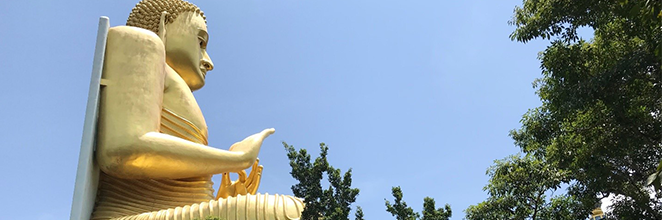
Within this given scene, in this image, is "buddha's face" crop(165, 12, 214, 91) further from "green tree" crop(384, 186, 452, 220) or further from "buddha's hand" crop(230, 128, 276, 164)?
"green tree" crop(384, 186, 452, 220)

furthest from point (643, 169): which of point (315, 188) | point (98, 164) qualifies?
point (98, 164)

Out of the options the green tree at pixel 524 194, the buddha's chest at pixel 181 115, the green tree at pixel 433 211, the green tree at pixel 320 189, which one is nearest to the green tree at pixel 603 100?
the green tree at pixel 524 194

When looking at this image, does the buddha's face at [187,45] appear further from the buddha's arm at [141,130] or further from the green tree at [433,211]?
the green tree at [433,211]

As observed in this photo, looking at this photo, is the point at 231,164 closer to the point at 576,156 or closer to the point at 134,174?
the point at 134,174

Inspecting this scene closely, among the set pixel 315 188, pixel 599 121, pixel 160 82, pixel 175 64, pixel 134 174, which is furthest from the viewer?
pixel 599 121

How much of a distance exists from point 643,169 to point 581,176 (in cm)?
80

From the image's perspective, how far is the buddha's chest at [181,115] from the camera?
22.1ft

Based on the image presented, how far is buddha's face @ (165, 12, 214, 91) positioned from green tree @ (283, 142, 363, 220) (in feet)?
7.67

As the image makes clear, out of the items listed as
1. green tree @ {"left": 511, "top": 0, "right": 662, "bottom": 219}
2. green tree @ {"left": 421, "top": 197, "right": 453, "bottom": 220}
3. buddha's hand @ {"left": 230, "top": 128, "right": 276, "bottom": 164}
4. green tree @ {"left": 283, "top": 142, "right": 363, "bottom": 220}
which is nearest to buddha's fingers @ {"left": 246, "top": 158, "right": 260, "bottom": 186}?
buddha's hand @ {"left": 230, "top": 128, "right": 276, "bottom": 164}

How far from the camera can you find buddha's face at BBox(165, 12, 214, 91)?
7.52 metres

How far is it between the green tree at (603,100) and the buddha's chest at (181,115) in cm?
441

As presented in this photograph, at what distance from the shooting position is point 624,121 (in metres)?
7.94

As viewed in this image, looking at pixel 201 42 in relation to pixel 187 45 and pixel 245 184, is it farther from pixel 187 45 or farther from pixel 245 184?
pixel 245 184

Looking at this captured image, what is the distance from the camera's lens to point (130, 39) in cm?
661
